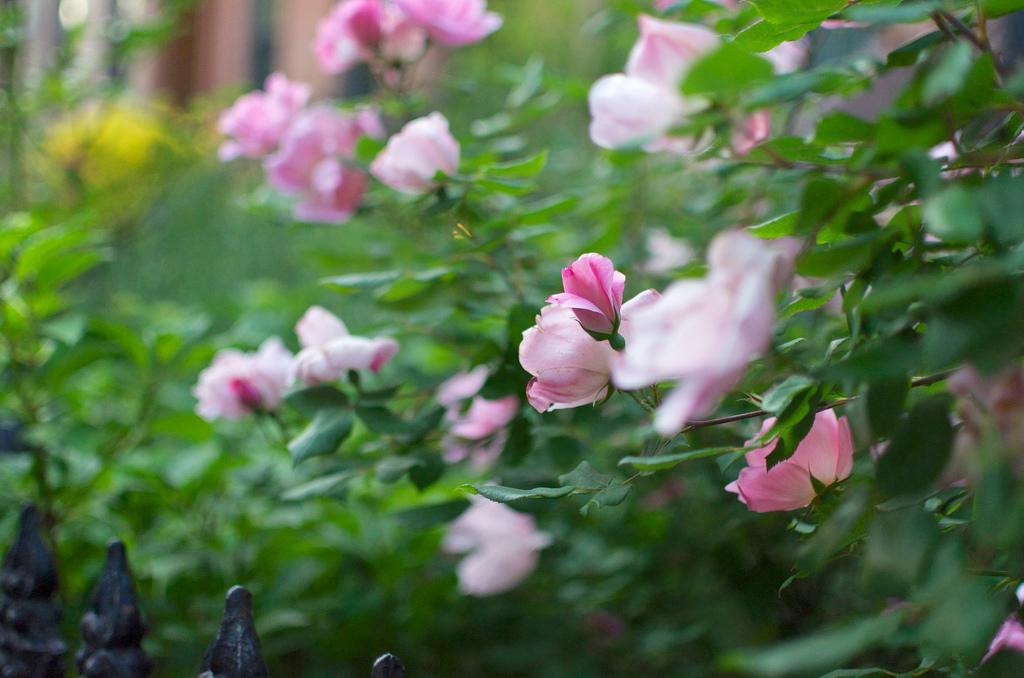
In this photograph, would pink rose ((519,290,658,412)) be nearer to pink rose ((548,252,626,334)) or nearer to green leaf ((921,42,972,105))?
pink rose ((548,252,626,334))

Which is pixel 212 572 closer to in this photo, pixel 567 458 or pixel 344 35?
pixel 567 458

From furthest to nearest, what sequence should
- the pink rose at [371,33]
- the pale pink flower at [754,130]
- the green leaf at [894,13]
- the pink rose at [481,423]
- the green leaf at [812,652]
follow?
1. the pink rose at [371,33]
2. the pink rose at [481,423]
3. the pale pink flower at [754,130]
4. the green leaf at [894,13]
5. the green leaf at [812,652]

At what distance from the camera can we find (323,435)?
29.1 inches

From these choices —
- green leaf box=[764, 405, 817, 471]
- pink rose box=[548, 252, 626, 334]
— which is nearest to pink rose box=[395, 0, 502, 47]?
pink rose box=[548, 252, 626, 334]

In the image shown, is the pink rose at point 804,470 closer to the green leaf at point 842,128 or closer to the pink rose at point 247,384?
the green leaf at point 842,128

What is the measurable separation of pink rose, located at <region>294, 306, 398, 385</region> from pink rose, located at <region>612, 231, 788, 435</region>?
43 centimetres

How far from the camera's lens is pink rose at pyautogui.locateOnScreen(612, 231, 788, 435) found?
13.2 inches

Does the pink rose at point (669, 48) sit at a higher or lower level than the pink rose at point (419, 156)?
higher

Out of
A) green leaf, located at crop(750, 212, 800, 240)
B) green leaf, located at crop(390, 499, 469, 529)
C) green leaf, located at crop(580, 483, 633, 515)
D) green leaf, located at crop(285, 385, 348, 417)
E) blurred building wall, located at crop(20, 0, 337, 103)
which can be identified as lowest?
blurred building wall, located at crop(20, 0, 337, 103)

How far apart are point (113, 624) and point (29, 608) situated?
12 centimetres

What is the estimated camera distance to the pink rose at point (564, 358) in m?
0.53

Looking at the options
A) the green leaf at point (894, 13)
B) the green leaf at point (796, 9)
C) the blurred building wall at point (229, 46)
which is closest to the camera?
the green leaf at point (894, 13)

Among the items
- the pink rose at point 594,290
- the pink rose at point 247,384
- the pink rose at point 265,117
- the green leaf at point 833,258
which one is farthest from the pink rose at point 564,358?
the pink rose at point 265,117

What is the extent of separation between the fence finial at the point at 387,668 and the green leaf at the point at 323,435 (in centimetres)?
17
